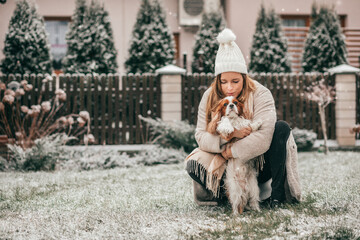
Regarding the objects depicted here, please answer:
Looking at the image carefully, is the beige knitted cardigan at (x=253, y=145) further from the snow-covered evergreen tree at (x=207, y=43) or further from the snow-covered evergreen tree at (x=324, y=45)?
the snow-covered evergreen tree at (x=324, y=45)

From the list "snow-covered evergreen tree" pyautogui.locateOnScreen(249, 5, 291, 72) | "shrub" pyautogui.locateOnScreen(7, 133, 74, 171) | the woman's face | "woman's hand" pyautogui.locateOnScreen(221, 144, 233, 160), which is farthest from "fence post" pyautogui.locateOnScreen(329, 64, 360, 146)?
"woman's hand" pyautogui.locateOnScreen(221, 144, 233, 160)

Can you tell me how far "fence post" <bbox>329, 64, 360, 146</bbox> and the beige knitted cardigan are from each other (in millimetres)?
6195

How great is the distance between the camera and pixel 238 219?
7.96 ft

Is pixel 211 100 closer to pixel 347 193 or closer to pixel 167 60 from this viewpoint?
pixel 347 193

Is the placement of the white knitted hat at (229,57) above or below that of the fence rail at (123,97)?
above

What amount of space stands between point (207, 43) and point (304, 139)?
3.59 metres

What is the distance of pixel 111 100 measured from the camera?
310 inches

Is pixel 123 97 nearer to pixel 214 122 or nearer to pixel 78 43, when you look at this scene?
pixel 78 43

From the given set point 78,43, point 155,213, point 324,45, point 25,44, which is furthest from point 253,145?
point 324,45

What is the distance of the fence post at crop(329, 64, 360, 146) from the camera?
8.27 metres

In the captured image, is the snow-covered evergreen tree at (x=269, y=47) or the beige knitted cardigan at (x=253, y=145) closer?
the beige knitted cardigan at (x=253, y=145)

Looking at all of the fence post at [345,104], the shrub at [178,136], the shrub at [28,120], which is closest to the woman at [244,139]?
the shrub at [178,136]

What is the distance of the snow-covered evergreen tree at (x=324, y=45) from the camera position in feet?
30.2

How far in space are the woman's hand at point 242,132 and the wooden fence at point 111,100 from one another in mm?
5603
